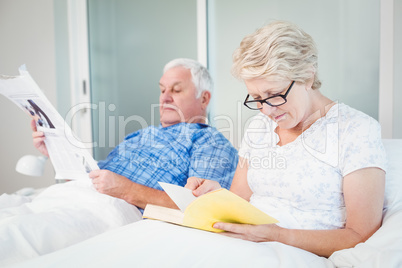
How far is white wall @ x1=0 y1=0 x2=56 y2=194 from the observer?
2852 mm

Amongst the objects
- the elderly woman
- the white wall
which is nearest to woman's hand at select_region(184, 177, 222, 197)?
the elderly woman

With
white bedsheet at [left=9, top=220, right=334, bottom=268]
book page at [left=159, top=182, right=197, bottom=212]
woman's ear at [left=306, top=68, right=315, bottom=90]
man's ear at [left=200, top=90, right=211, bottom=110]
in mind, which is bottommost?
white bedsheet at [left=9, top=220, right=334, bottom=268]

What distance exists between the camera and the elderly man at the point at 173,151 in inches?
58.2

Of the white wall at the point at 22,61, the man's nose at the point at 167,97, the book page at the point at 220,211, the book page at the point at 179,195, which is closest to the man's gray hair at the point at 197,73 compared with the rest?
the man's nose at the point at 167,97

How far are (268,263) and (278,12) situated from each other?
1.43m

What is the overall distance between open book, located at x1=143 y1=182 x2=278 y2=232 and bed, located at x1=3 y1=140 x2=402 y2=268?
4cm

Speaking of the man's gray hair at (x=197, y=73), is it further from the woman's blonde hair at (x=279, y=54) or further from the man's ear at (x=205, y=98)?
the woman's blonde hair at (x=279, y=54)

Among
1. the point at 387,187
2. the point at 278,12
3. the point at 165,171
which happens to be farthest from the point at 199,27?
the point at 387,187

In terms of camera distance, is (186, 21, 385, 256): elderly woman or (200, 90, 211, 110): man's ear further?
(200, 90, 211, 110): man's ear

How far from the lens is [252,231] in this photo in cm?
92

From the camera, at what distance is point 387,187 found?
3.58ft

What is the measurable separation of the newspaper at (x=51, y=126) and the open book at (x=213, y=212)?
48cm

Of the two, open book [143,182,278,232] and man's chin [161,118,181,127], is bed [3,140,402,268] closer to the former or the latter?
open book [143,182,278,232]

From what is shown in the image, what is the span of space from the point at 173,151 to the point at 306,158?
0.72 m
